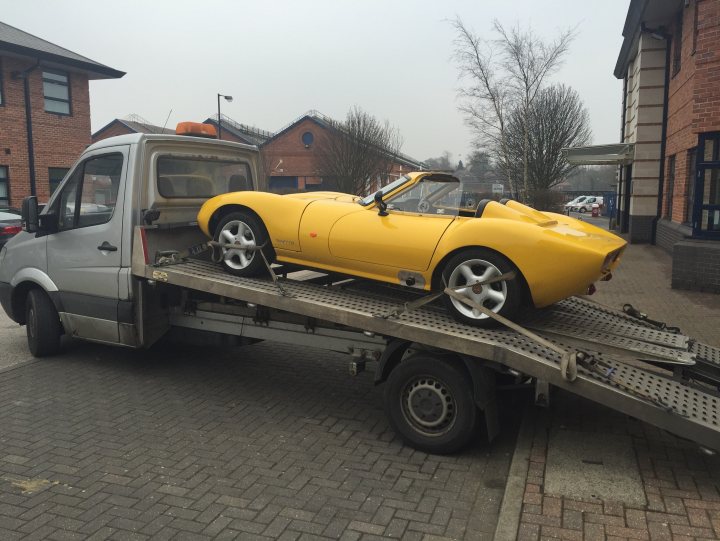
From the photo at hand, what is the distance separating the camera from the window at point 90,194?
5.88 metres

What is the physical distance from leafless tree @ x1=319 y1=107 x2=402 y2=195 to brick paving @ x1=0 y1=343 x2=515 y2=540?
25.8 meters

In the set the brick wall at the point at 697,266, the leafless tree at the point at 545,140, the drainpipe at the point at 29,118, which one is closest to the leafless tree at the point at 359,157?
the leafless tree at the point at 545,140

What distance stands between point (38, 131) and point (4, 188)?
2.49 metres

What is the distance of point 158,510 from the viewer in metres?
3.57

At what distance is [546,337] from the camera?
434 centimetres

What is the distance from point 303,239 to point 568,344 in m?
2.23

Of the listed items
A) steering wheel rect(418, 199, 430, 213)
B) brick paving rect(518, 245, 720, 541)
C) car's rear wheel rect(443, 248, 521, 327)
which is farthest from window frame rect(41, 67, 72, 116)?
brick paving rect(518, 245, 720, 541)

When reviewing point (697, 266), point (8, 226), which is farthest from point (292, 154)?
point (697, 266)

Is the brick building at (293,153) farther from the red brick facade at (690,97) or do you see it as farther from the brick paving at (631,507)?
the brick paving at (631,507)

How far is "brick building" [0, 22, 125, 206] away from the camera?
70.4ft

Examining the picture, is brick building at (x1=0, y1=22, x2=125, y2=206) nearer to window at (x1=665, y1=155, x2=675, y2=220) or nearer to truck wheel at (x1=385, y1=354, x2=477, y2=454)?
window at (x1=665, y1=155, x2=675, y2=220)

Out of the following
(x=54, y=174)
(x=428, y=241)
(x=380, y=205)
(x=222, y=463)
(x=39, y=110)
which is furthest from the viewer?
(x=54, y=174)

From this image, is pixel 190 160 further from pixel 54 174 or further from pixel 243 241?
pixel 54 174

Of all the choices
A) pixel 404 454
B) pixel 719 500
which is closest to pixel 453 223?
pixel 404 454
